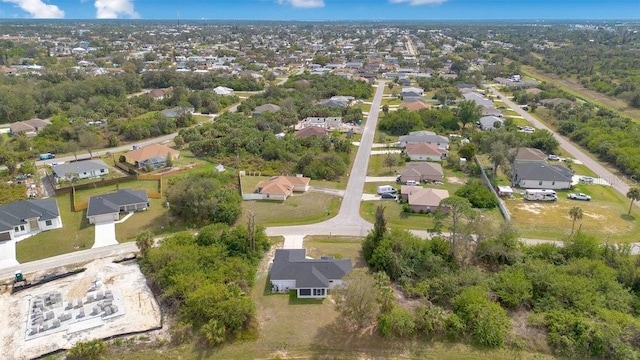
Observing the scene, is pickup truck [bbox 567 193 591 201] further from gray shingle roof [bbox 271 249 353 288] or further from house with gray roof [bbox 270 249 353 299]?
gray shingle roof [bbox 271 249 353 288]

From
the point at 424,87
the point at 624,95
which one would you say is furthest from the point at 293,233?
the point at 624,95

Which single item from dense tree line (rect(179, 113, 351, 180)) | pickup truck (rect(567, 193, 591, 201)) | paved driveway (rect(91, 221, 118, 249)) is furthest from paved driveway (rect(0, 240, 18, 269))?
pickup truck (rect(567, 193, 591, 201))

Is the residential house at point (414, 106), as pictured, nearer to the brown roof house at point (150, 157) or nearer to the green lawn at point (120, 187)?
the brown roof house at point (150, 157)

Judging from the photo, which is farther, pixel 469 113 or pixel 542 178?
pixel 469 113

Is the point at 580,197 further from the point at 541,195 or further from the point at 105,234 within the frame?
the point at 105,234

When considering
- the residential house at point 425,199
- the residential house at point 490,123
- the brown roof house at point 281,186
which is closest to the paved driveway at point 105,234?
the brown roof house at point 281,186

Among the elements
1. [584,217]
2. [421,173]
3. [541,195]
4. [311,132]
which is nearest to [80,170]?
[311,132]
